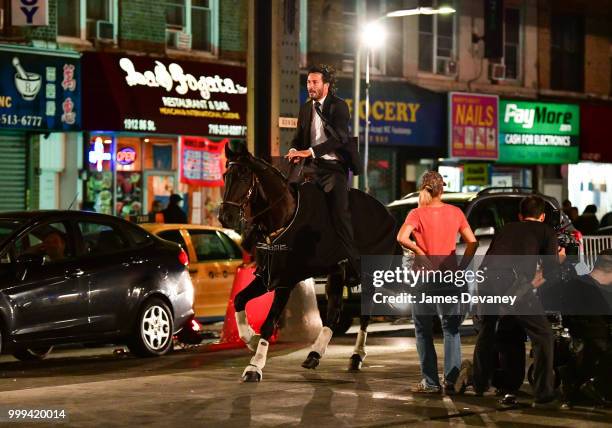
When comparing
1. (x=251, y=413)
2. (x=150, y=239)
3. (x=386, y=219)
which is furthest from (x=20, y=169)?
(x=251, y=413)

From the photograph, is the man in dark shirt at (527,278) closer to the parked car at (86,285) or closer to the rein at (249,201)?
the rein at (249,201)

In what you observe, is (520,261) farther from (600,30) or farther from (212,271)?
(600,30)

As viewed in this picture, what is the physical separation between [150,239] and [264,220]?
3538mm

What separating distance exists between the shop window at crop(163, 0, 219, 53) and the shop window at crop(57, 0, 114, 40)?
1645 millimetres

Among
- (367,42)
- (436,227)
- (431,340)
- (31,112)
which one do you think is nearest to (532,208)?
(436,227)

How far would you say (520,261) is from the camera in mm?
11242

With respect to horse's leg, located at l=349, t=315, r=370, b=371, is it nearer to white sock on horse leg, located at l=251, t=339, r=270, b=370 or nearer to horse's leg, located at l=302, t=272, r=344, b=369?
horse's leg, located at l=302, t=272, r=344, b=369

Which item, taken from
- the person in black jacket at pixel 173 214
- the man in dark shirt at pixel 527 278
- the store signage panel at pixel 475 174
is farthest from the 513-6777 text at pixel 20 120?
the man in dark shirt at pixel 527 278

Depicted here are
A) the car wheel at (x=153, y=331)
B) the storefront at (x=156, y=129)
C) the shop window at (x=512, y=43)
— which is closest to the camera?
the car wheel at (x=153, y=331)

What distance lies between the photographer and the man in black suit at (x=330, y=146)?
44.9 ft

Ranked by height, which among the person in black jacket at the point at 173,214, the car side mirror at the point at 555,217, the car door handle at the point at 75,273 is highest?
the car side mirror at the point at 555,217

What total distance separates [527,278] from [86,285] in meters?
5.56

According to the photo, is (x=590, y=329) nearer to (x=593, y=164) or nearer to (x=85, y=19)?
(x=85, y=19)

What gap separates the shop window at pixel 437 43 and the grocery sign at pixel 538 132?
2.04m
